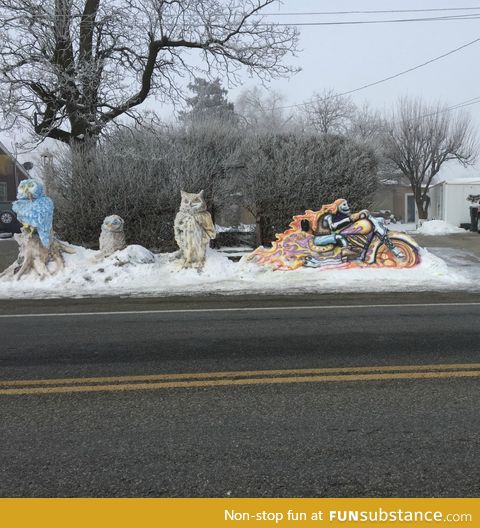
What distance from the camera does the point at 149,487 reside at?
2.77 m

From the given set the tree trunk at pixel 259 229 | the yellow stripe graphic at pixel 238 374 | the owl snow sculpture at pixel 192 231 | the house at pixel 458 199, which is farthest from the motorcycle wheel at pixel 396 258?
the house at pixel 458 199

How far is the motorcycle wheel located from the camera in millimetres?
11523

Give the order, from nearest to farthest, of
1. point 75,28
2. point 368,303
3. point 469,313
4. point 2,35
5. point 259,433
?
1. point 259,433
2. point 469,313
3. point 368,303
4. point 2,35
5. point 75,28

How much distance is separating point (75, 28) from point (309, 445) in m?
14.2

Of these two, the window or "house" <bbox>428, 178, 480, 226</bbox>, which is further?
the window

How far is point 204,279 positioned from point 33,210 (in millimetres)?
3985

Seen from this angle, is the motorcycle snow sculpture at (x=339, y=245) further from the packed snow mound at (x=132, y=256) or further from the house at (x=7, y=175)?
the house at (x=7, y=175)

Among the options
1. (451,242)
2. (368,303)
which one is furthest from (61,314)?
(451,242)

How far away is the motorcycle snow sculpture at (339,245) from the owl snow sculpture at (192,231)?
113 cm

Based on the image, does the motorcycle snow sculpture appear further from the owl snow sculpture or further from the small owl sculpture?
the small owl sculpture

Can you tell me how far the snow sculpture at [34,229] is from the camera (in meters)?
11.2

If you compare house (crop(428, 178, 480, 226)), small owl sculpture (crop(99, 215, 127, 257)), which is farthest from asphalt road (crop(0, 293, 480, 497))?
house (crop(428, 178, 480, 226))

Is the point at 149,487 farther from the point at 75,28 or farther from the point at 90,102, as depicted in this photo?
the point at 75,28

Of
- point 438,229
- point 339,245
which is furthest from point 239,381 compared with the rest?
point 438,229
